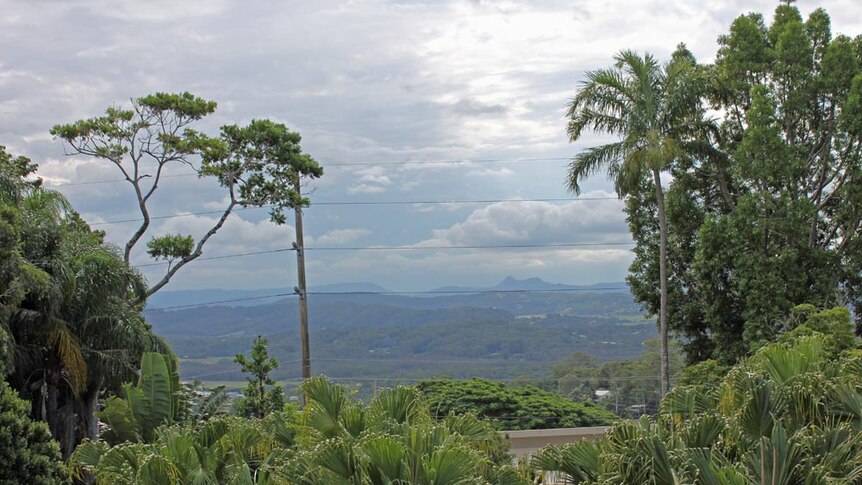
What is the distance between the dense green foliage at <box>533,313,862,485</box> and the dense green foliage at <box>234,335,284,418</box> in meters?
13.5

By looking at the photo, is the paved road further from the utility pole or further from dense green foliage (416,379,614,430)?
the utility pole

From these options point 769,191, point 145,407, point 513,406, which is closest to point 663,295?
point 769,191

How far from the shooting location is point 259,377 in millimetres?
22828

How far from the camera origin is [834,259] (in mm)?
25641

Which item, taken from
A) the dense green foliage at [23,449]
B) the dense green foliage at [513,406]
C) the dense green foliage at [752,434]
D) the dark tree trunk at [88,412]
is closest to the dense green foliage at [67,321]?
the dark tree trunk at [88,412]

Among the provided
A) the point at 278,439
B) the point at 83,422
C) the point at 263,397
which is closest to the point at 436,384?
the point at 263,397

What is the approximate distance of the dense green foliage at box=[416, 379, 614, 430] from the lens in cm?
2727

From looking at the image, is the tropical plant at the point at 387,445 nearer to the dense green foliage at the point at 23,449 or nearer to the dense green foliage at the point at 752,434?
the dense green foliage at the point at 752,434

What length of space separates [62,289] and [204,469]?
913 cm

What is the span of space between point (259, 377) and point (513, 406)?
8.83 meters

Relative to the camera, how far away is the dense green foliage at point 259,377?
73.5 feet

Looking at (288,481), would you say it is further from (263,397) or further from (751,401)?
(263,397)

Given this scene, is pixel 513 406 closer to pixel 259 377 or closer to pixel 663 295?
pixel 663 295

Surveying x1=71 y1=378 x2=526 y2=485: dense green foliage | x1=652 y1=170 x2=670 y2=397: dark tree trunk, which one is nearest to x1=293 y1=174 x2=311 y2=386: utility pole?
x1=652 y1=170 x2=670 y2=397: dark tree trunk
